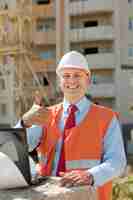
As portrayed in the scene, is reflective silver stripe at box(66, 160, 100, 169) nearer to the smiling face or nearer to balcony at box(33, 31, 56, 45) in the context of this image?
the smiling face

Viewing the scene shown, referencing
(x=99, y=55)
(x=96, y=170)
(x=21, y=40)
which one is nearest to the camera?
(x=96, y=170)

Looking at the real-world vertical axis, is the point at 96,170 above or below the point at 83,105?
below

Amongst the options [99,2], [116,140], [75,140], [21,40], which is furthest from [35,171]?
[99,2]

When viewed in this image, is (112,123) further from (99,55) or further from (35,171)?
(99,55)

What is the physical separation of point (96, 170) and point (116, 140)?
17 cm

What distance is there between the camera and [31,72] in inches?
1299

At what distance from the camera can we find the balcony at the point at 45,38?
3584 cm

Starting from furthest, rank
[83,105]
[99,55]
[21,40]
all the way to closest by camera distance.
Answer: [99,55], [21,40], [83,105]

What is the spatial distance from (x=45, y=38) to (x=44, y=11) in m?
1.75

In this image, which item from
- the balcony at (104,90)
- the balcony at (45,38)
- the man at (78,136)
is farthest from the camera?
the balcony at (45,38)

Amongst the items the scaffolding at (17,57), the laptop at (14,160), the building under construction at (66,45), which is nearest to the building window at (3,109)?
the building under construction at (66,45)

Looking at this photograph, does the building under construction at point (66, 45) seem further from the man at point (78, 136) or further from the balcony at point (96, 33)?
the man at point (78, 136)

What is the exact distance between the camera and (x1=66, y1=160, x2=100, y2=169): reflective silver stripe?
7.61 ft

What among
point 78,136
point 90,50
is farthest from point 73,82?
point 90,50
